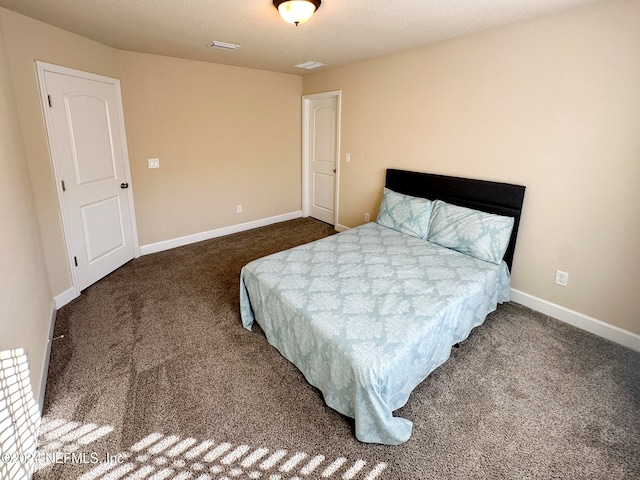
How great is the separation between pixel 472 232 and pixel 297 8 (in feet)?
6.97

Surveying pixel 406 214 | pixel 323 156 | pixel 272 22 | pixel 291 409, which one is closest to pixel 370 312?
pixel 291 409

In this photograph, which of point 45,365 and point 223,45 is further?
point 223,45

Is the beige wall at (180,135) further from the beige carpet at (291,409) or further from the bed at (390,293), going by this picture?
the bed at (390,293)

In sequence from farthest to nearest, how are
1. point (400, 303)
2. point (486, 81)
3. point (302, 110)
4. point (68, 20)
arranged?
point (302, 110), point (486, 81), point (68, 20), point (400, 303)

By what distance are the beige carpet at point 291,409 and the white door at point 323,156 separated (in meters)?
2.91

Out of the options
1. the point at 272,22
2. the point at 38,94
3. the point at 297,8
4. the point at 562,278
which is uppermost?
the point at 272,22

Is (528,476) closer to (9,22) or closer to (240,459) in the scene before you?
(240,459)

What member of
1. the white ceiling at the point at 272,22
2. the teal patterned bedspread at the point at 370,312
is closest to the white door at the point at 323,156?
the white ceiling at the point at 272,22

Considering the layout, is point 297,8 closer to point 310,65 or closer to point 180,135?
point 310,65

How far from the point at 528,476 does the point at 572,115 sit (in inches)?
94.0

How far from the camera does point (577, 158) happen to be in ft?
8.20

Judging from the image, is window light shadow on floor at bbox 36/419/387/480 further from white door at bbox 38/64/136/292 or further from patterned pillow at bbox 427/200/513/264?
white door at bbox 38/64/136/292

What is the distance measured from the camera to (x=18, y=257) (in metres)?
2.01

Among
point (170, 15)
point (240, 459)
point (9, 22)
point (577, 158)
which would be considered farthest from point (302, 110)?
point (240, 459)
